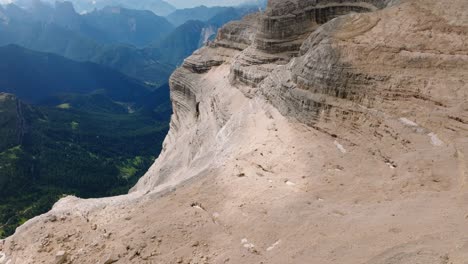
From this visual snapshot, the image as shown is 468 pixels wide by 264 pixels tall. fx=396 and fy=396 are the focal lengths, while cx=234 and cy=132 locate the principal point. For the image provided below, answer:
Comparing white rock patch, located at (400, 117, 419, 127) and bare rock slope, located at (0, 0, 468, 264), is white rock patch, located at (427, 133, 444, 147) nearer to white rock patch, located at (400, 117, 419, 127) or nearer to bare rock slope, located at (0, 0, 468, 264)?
bare rock slope, located at (0, 0, 468, 264)

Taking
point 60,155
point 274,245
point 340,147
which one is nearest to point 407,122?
point 340,147

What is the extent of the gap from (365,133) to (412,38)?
5187mm

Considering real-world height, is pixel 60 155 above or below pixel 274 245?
below

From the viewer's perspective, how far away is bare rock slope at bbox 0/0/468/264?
1044 cm

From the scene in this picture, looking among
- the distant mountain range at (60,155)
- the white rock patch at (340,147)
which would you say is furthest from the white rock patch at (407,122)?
the distant mountain range at (60,155)

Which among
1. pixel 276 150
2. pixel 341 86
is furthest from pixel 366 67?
pixel 276 150

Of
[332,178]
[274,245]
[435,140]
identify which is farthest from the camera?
[332,178]

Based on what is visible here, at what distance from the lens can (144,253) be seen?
467 inches

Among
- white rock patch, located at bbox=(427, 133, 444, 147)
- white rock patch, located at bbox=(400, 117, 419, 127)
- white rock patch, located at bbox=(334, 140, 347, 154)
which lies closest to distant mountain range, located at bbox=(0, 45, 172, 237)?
white rock patch, located at bbox=(334, 140, 347, 154)

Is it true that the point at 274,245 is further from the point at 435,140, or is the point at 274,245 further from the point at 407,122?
the point at 407,122

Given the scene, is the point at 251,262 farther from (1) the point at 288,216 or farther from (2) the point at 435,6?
(2) the point at 435,6

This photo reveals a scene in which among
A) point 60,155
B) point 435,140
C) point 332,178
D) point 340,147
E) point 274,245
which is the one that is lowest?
point 60,155

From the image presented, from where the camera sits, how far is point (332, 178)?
1402cm

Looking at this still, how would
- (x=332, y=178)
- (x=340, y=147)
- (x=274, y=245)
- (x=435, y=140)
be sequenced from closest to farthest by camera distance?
(x=274, y=245)
(x=435, y=140)
(x=332, y=178)
(x=340, y=147)
